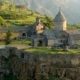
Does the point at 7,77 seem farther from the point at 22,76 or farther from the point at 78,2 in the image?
the point at 78,2

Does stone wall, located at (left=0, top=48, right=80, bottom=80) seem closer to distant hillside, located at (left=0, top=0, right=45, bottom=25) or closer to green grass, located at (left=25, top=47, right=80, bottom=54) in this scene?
green grass, located at (left=25, top=47, right=80, bottom=54)

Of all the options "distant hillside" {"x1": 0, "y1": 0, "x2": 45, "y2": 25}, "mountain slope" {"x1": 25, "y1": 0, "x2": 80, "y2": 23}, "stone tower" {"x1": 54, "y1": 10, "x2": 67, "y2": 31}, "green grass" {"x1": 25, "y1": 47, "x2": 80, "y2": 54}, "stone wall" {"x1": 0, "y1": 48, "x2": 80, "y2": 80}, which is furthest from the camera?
"mountain slope" {"x1": 25, "y1": 0, "x2": 80, "y2": 23}

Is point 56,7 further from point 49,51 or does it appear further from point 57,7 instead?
point 49,51

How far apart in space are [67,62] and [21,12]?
51.5m

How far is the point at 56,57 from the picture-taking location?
60.8m

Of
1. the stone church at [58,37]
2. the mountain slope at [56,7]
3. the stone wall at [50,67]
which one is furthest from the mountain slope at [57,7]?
the stone wall at [50,67]

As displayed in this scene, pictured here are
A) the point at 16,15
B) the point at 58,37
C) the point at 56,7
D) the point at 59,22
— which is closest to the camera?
the point at 58,37

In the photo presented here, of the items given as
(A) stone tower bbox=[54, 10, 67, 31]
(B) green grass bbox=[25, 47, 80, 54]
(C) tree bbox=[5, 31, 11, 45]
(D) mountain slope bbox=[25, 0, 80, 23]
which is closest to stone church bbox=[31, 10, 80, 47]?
(A) stone tower bbox=[54, 10, 67, 31]

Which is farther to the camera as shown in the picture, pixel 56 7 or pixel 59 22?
pixel 56 7

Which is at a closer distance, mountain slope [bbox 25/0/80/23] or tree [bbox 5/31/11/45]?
tree [bbox 5/31/11/45]

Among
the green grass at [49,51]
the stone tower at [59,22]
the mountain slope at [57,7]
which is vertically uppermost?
the mountain slope at [57,7]

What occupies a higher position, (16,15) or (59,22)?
(16,15)

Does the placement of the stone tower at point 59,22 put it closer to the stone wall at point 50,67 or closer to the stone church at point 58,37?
the stone church at point 58,37

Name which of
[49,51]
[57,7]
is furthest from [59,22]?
[57,7]
